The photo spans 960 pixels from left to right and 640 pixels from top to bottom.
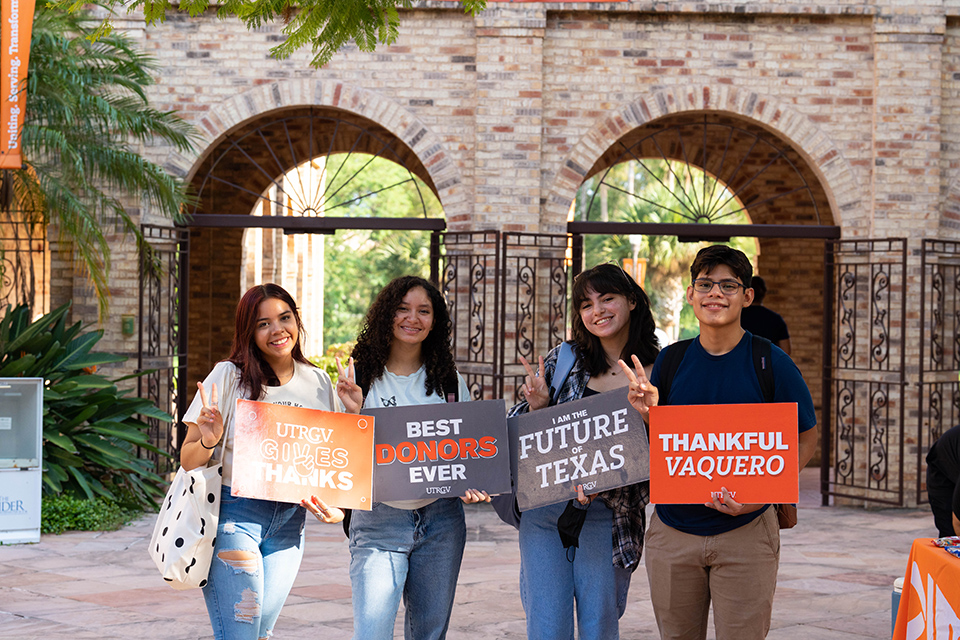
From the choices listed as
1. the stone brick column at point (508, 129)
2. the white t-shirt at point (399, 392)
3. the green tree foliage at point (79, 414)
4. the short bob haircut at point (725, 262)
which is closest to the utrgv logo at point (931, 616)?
the short bob haircut at point (725, 262)

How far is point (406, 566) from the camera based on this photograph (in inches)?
140

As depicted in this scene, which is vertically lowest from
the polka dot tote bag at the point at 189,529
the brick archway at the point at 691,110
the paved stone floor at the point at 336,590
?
the paved stone floor at the point at 336,590

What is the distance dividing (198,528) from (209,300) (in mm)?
12019

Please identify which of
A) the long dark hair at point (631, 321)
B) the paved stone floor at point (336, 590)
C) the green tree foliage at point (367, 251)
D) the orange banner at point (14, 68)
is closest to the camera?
the long dark hair at point (631, 321)

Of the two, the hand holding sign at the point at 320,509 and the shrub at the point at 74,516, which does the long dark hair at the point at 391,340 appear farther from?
the shrub at the point at 74,516

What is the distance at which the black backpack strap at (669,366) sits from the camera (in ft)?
11.3

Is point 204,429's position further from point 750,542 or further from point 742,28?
point 742,28

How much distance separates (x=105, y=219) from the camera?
959cm

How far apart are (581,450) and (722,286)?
776 mm

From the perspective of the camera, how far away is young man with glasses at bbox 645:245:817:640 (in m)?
3.21

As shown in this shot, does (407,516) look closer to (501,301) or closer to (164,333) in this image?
(501,301)

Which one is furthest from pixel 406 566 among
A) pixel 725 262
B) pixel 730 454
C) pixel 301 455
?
pixel 725 262

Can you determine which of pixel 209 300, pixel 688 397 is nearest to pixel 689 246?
pixel 209 300

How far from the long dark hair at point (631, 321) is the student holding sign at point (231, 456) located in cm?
97
